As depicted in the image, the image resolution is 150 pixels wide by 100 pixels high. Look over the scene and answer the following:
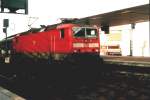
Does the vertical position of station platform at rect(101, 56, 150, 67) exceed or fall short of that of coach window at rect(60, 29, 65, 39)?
it falls short

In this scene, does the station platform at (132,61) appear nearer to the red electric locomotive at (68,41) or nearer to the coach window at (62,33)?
the red electric locomotive at (68,41)

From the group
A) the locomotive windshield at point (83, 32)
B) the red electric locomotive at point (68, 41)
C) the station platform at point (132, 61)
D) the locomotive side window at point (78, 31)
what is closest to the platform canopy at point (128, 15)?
the station platform at point (132, 61)

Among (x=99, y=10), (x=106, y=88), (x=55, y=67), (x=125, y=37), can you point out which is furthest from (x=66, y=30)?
(x=99, y=10)

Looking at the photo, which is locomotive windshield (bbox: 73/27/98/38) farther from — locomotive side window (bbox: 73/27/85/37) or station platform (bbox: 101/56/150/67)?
station platform (bbox: 101/56/150/67)

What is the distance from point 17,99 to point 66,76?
9054 millimetres

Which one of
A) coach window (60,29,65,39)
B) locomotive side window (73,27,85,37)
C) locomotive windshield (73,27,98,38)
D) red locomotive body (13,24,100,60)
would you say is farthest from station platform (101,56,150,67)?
coach window (60,29,65,39)

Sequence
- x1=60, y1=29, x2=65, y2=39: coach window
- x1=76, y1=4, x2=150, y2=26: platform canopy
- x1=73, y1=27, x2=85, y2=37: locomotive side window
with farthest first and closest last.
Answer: x1=76, y1=4, x2=150, y2=26: platform canopy, x1=60, y1=29, x2=65, y2=39: coach window, x1=73, y1=27, x2=85, y2=37: locomotive side window

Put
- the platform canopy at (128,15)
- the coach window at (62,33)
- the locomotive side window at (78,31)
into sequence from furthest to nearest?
1. the platform canopy at (128,15)
2. the coach window at (62,33)
3. the locomotive side window at (78,31)

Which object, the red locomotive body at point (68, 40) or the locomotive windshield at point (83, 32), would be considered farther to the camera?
the locomotive windshield at point (83, 32)

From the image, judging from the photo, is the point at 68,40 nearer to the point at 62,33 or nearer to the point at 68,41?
the point at 68,41

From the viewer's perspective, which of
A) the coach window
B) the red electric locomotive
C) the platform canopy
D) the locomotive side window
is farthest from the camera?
the platform canopy

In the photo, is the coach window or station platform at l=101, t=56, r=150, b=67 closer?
the coach window

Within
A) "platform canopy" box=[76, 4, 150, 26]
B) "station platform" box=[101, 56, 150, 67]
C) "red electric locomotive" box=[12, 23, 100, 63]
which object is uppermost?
"platform canopy" box=[76, 4, 150, 26]

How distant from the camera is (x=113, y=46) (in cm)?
4075
